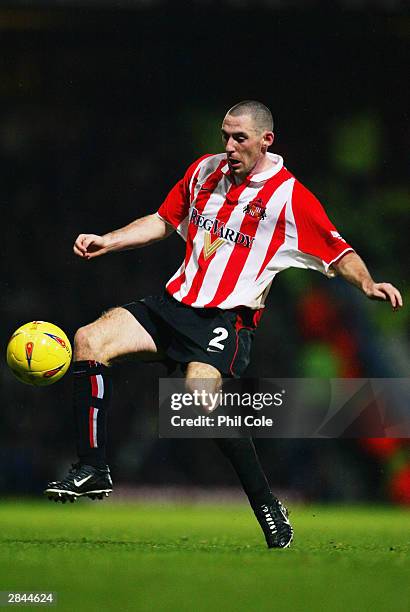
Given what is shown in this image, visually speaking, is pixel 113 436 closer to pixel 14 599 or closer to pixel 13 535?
pixel 13 535

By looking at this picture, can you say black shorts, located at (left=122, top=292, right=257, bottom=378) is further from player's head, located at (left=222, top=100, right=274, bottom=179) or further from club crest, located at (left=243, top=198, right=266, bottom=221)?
player's head, located at (left=222, top=100, right=274, bottom=179)

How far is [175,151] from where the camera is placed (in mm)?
8914

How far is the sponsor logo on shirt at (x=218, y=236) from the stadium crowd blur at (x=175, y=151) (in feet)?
11.4

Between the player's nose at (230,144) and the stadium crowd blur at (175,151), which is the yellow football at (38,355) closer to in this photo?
the player's nose at (230,144)

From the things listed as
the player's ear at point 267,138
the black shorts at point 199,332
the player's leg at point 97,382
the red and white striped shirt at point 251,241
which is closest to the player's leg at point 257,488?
the black shorts at point 199,332

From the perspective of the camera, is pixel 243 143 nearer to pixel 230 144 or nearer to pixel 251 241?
pixel 230 144

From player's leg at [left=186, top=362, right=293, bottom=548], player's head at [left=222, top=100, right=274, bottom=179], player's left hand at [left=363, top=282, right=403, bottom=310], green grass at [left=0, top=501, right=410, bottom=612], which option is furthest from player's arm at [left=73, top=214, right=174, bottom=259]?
green grass at [left=0, top=501, right=410, bottom=612]

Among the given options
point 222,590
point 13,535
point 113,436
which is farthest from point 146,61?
point 222,590

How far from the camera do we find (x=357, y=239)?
8.85 m

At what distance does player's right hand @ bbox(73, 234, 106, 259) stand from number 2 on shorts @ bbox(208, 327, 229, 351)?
23.9 inches

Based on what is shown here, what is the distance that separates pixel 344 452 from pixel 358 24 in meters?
3.15

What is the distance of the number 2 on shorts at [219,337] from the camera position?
5172 millimetres

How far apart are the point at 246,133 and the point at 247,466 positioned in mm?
1421

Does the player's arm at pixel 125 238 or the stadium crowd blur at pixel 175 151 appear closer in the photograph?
the player's arm at pixel 125 238
